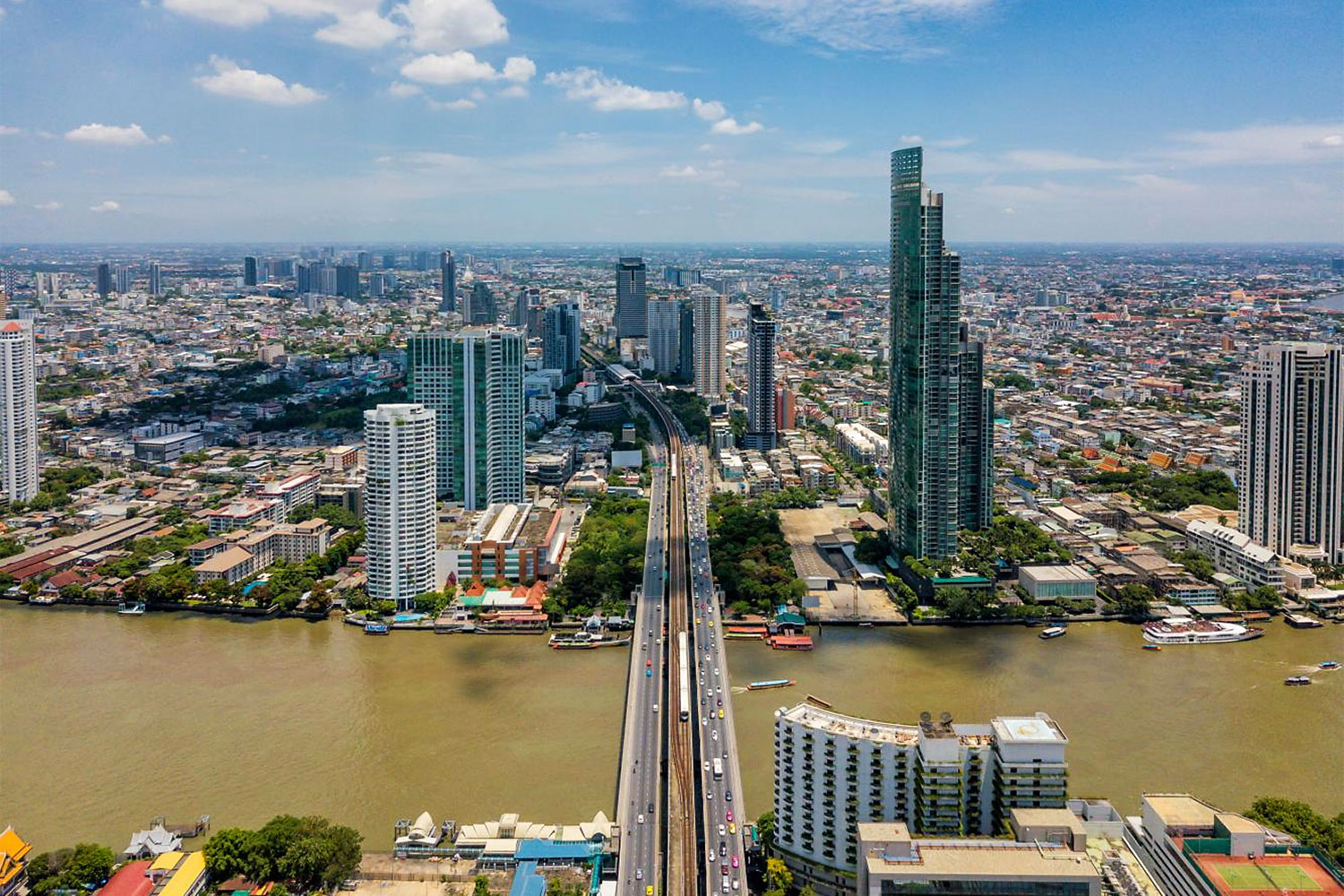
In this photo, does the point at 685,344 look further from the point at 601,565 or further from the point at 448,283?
the point at 601,565

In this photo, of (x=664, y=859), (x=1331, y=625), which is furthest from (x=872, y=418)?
(x=664, y=859)

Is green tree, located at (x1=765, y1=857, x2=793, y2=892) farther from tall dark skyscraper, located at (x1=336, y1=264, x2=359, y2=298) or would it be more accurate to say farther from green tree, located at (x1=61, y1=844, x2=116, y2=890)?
tall dark skyscraper, located at (x1=336, y1=264, x2=359, y2=298)

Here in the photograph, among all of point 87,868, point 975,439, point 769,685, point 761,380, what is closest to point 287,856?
point 87,868

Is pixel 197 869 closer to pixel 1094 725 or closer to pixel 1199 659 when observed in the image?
pixel 1094 725

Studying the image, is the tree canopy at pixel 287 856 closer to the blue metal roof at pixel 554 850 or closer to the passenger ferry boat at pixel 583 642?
the blue metal roof at pixel 554 850

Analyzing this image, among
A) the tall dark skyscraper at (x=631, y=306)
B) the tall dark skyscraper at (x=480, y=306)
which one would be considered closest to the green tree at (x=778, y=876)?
the tall dark skyscraper at (x=480, y=306)
